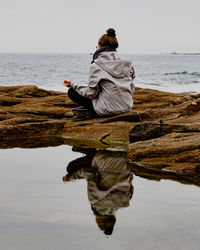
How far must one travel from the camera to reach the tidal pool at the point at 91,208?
306cm

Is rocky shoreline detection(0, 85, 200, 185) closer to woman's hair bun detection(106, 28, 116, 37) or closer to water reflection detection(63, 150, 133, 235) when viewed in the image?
water reflection detection(63, 150, 133, 235)

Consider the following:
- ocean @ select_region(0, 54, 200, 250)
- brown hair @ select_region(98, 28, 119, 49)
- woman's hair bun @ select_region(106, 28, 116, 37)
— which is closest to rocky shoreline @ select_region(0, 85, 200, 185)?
ocean @ select_region(0, 54, 200, 250)

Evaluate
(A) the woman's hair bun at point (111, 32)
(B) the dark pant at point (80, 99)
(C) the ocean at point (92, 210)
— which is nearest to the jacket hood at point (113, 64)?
(A) the woman's hair bun at point (111, 32)

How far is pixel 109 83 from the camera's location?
756 cm

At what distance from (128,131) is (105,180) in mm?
2579

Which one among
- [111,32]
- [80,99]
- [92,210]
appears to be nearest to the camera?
[92,210]

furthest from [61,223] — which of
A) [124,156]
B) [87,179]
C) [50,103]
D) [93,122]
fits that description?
[50,103]

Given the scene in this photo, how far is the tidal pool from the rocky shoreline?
1.71 feet

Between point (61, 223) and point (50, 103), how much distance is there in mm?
7242

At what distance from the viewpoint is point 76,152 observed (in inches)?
256

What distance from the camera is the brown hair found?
24.7 feet

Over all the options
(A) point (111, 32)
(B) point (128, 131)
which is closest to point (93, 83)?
(A) point (111, 32)

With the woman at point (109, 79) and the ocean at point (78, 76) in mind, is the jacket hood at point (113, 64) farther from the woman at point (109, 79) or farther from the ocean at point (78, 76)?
the ocean at point (78, 76)

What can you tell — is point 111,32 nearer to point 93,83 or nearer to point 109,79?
point 109,79
